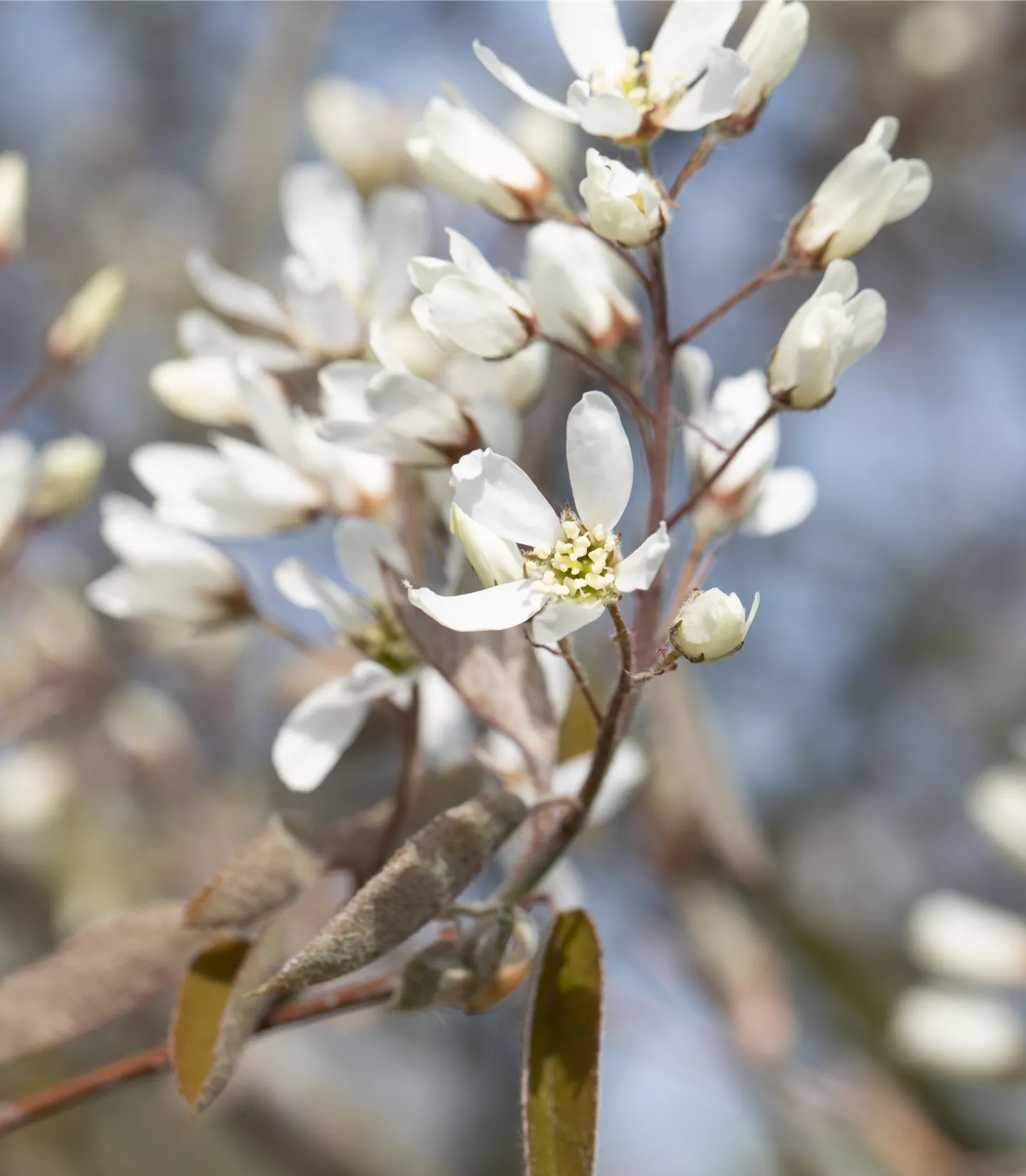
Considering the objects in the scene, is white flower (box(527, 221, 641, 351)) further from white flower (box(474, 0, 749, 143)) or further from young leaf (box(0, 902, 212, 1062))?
young leaf (box(0, 902, 212, 1062))

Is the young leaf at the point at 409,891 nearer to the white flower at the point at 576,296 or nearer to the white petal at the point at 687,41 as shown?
the white flower at the point at 576,296

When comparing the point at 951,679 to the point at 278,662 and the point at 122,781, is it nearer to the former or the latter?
the point at 278,662

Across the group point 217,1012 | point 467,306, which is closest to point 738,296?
point 467,306

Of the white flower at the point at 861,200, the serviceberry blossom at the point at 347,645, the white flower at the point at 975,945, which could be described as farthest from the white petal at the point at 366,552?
the white flower at the point at 975,945

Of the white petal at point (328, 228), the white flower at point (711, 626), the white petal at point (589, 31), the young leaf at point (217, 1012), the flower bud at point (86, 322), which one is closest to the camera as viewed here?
the white flower at point (711, 626)

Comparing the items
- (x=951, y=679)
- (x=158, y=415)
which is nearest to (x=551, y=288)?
(x=158, y=415)
